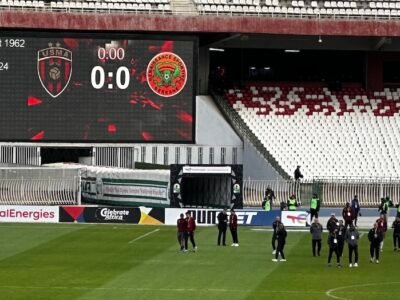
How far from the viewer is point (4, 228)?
52469 millimetres

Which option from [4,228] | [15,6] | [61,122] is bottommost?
[4,228]

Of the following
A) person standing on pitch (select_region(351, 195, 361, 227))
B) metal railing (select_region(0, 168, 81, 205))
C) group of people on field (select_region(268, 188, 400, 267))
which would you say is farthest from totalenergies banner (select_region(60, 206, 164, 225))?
group of people on field (select_region(268, 188, 400, 267))

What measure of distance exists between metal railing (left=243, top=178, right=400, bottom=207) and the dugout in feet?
8.61

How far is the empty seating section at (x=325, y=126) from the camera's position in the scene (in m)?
62.0

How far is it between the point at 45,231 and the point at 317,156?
16417 mm

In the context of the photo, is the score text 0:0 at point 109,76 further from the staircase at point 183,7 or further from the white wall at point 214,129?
the white wall at point 214,129

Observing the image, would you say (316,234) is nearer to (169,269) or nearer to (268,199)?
(169,269)

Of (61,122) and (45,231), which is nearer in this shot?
(45,231)

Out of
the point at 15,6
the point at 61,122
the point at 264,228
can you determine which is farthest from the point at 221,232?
the point at 15,6

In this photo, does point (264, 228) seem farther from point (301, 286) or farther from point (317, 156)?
point (301, 286)

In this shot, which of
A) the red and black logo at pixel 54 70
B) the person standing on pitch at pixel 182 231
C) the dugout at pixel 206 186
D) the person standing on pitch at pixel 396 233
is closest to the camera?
the person standing on pitch at pixel 182 231

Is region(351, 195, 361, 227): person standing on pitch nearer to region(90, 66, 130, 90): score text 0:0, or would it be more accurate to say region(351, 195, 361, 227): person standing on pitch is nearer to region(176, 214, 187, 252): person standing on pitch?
Answer: region(176, 214, 187, 252): person standing on pitch

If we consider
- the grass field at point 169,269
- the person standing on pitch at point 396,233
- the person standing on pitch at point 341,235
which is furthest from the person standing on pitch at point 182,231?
the person standing on pitch at point 396,233

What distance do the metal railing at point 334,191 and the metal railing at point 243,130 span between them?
97.7 inches
